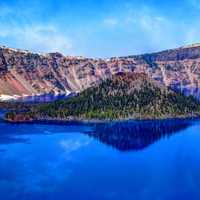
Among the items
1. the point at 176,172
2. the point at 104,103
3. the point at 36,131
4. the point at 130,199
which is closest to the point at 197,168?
the point at 176,172

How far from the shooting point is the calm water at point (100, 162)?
7869cm

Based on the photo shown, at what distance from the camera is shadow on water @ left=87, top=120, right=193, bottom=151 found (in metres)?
128

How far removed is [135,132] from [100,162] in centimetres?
4507

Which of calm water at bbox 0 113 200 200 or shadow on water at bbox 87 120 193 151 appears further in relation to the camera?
shadow on water at bbox 87 120 193 151

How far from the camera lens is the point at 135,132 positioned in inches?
5733

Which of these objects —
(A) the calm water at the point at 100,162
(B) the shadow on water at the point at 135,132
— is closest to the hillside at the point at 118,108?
(B) the shadow on water at the point at 135,132

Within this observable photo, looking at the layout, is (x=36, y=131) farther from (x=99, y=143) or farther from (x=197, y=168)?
(x=197, y=168)

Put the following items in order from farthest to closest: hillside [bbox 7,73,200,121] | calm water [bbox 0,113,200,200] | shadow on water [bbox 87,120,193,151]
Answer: hillside [bbox 7,73,200,121] → shadow on water [bbox 87,120,193,151] → calm water [bbox 0,113,200,200]

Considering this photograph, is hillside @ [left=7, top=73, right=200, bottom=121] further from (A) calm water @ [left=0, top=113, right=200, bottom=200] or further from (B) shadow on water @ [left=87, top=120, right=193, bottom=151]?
(A) calm water @ [left=0, top=113, right=200, bottom=200]

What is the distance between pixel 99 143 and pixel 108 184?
46.3 meters

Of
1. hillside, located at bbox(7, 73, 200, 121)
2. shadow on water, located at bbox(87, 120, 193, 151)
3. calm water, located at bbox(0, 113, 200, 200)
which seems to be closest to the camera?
calm water, located at bbox(0, 113, 200, 200)

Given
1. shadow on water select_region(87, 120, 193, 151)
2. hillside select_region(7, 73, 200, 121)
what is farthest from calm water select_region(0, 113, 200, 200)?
hillside select_region(7, 73, 200, 121)

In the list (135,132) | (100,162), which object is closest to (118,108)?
(135,132)

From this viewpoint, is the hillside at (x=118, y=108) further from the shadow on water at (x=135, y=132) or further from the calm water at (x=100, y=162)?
the calm water at (x=100, y=162)
